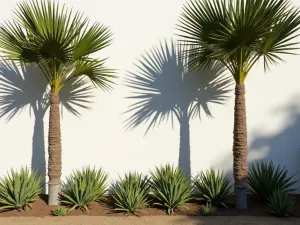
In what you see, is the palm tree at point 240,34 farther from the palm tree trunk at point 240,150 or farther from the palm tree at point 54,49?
the palm tree at point 54,49

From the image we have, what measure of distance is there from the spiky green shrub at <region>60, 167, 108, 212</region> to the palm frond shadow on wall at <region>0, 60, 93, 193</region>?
973 millimetres

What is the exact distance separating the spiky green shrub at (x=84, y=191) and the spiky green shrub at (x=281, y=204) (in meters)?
2.74

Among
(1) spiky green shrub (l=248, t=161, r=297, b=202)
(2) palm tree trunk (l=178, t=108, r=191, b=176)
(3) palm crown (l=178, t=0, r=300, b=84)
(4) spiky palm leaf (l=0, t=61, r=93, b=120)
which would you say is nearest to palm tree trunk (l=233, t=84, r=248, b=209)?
(1) spiky green shrub (l=248, t=161, r=297, b=202)

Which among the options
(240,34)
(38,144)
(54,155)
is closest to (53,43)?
(54,155)

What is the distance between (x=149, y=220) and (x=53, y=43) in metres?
3.01

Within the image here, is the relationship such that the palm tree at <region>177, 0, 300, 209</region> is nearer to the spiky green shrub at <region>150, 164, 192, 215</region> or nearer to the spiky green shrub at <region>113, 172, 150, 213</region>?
the spiky green shrub at <region>150, 164, 192, 215</region>

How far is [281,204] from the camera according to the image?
5219 mm

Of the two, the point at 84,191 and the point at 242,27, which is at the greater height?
the point at 242,27

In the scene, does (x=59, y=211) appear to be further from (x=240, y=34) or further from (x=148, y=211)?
(x=240, y=34)

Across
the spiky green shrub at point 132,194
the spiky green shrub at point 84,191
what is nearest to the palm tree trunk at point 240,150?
the spiky green shrub at point 132,194

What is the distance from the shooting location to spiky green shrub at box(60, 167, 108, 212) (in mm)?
5467

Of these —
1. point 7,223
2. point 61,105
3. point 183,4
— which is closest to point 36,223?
point 7,223

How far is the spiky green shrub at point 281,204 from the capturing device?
17.1 feet

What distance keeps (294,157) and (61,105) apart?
445 cm
